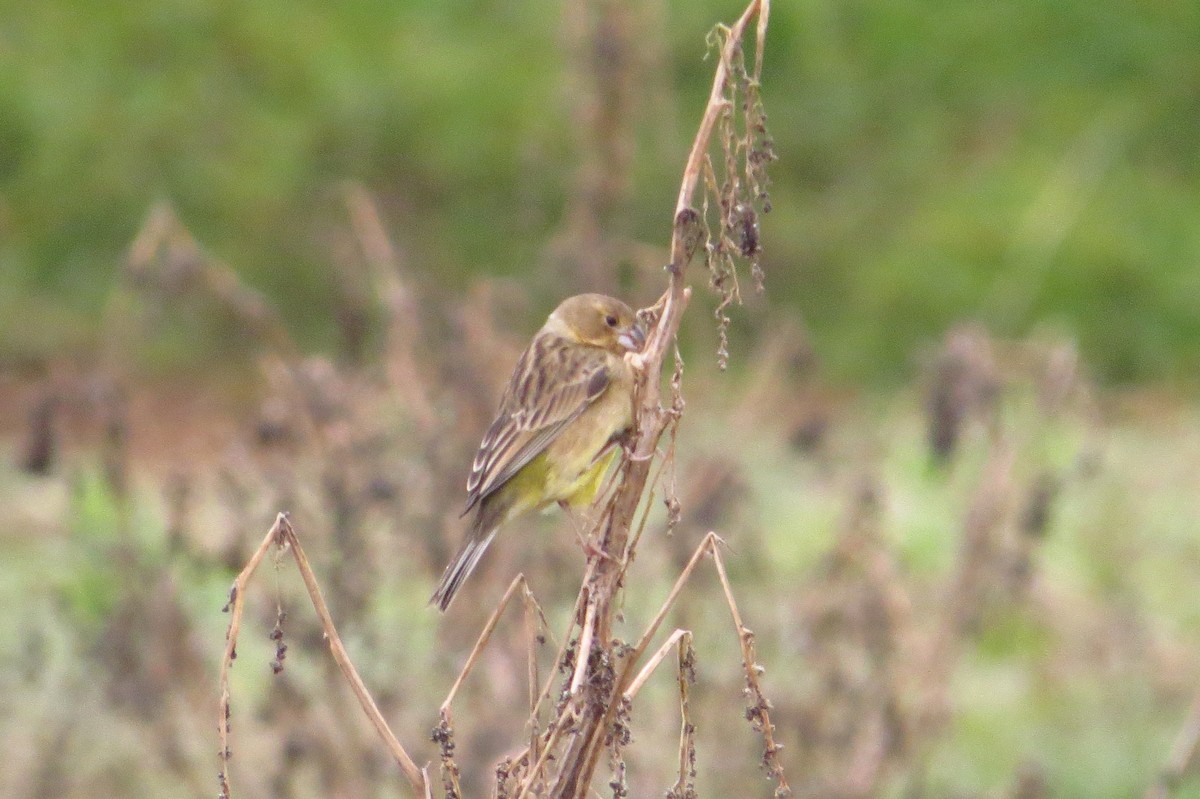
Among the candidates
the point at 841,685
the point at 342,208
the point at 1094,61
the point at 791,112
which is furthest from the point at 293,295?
the point at 841,685

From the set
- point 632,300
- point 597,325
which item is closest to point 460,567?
point 597,325

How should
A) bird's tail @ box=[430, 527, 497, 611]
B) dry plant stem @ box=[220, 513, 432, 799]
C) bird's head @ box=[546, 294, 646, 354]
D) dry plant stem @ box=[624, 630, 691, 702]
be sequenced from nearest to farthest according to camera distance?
dry plant stem @ box=[220, 513, 432, 799] < dry plant stem @ box=[624, 630, 691, 702] < bird's tail @ box=[430, 527, 497, 611] < bird's head @ box=[546, 294, 646, 354]

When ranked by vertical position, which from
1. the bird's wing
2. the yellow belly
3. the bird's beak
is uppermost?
the bird's beak

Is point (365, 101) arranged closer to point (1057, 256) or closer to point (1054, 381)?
point (1057, 256)

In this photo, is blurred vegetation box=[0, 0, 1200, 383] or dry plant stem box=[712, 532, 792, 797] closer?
dry plant stem box=[712, 532, 792, 797]

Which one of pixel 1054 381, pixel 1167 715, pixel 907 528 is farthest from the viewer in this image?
pixel 907 528

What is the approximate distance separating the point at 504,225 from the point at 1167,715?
4.47 meters

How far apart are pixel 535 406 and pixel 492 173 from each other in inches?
225

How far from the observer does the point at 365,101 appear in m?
9.44

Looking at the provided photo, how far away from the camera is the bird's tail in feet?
11.3

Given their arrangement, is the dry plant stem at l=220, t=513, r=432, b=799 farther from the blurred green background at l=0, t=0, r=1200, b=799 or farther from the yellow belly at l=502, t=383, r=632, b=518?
the yellow belly at l=502, t=383, r=632, b=518

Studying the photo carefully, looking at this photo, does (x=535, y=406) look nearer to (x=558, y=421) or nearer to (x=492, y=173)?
(x=558, y=421)

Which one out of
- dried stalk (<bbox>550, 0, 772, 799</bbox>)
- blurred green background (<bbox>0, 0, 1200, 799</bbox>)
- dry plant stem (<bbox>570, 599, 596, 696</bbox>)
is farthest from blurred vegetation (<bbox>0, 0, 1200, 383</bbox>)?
dry plant stem (<bbox>570, 599, 596, 696</bbox>)

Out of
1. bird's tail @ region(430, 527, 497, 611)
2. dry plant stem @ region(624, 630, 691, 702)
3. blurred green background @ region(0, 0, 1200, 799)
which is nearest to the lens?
dry plant stem @ region(624, 630, 691, 702)
